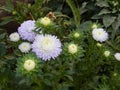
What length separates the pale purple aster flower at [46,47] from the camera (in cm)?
171

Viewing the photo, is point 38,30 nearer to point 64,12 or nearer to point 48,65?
point 48,65

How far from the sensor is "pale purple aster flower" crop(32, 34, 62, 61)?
171cm

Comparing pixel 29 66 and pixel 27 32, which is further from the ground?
pixel 27 32

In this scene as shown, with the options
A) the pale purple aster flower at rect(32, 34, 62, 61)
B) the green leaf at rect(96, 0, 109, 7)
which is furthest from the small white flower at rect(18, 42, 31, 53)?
the green leaf at rect(96, 0, 109, 7)

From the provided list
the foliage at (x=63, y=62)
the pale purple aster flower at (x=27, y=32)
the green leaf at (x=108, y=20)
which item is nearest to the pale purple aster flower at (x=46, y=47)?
the foliage at (x=63, y=62)

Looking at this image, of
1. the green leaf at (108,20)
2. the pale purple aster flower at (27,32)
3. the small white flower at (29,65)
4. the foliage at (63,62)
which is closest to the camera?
the small white flower at (29,65)

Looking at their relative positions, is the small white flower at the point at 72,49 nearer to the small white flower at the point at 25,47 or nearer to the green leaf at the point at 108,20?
the small white flower at the point at 25,47

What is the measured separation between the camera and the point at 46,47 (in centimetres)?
171

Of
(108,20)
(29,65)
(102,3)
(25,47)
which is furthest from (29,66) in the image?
(102,3)

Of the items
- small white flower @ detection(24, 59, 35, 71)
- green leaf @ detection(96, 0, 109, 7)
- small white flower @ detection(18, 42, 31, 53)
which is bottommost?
small white flower @ detection(24, 59, 35, 71)

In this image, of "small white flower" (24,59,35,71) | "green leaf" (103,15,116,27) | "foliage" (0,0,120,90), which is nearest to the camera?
"small white flower" (24,59,35,71)

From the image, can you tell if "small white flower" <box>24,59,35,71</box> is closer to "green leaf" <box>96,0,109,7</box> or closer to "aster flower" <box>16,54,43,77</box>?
"aster flower" <box>16,54,43,77</box>

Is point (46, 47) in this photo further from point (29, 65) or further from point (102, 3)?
point (102, 3)

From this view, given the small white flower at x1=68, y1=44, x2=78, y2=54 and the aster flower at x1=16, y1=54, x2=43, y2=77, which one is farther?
the small white flower at x1=68, y1=44, x2=78, y2=54
